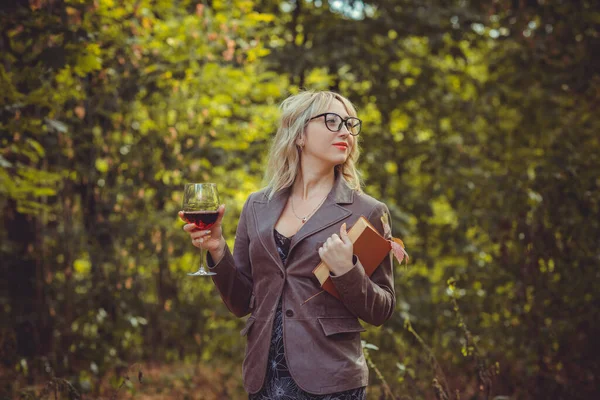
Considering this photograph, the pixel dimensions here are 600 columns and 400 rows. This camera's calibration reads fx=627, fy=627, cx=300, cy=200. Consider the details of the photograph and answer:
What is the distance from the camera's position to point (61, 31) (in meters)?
3.84

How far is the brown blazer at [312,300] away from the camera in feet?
7.23

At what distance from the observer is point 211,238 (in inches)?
94.3

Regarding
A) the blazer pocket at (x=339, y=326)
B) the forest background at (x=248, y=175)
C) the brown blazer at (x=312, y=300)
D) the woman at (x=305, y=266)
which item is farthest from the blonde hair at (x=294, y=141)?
the forest background at (x=248, y=175)

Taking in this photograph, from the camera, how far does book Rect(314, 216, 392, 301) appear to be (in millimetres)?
2156

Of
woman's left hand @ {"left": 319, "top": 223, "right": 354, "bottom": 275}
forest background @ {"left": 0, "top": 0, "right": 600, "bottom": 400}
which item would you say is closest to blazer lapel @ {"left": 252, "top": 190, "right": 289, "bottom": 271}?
woman's left hand @ {"left": 319, "top": 223, "right": 354, "bottom": 275}

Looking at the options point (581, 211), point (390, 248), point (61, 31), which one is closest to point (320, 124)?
point (390, 248)

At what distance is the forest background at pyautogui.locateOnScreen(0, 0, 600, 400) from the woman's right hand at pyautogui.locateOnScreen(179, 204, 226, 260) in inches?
74.2

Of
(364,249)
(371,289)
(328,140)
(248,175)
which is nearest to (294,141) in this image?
(328,140)

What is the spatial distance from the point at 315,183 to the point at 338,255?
0.51 metres

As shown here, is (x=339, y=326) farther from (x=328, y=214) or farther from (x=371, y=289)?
(x=328, y=214)

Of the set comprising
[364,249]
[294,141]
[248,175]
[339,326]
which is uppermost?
[294,141]

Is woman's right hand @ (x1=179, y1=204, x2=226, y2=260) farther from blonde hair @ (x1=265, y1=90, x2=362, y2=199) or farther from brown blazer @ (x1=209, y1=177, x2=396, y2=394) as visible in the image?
blonde hair @ (x1=265, y1=90, x2=362, y2=199)

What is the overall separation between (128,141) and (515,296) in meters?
3.90

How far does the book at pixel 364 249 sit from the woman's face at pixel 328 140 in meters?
0.34
